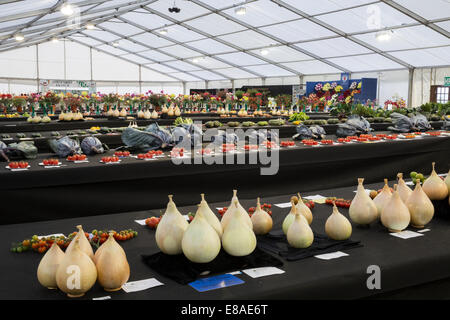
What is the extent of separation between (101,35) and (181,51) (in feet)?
12.6

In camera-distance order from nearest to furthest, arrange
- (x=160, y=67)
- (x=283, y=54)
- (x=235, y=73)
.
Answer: (x=283, y=54)
(x=235, y=73)
(x=160, y=67)

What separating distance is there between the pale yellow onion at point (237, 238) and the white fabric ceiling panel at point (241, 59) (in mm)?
16226

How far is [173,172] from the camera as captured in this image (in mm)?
3379

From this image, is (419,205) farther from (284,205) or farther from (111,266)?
(111,266)

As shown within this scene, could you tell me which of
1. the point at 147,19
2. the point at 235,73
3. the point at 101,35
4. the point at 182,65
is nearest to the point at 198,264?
the point at 147,19

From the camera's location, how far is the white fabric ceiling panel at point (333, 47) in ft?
42.8

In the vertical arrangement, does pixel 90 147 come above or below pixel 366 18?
below

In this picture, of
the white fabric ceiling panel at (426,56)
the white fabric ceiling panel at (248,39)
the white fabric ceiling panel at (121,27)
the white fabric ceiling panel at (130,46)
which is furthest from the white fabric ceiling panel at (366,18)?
the white fabric ceiling panel at (130,46)

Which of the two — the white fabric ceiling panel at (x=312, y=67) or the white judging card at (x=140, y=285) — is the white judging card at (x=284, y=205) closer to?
the white judging card at (x=140, y=285)

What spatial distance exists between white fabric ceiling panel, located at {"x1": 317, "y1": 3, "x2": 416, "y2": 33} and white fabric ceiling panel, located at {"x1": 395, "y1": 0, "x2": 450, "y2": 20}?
36 cm

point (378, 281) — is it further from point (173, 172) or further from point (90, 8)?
point (90, 8)

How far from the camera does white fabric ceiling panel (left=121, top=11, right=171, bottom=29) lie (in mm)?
15094

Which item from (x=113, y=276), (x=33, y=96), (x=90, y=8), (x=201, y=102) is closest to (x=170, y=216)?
(x=113, y=276)

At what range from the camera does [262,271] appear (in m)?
1.17
